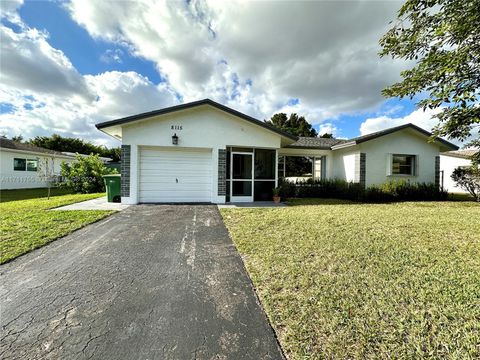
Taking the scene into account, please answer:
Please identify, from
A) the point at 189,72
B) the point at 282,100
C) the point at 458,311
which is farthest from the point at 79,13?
the point at 282,100

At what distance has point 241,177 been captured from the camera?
1043cm

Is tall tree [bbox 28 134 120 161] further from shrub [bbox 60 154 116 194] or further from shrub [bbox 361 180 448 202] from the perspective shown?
shrub [bbox 361 180 448 202]

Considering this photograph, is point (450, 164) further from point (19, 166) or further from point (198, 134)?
point (19, 166)

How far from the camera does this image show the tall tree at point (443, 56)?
182 inches

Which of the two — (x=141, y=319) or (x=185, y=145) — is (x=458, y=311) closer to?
(x=141, y=319)

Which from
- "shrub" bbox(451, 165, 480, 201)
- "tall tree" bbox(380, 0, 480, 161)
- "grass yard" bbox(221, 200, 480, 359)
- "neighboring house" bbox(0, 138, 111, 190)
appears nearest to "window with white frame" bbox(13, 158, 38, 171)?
"neighboring house" bbox(0, 138, 111, 190)

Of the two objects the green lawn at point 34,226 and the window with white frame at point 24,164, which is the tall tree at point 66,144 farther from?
the green lawn at point 34,226

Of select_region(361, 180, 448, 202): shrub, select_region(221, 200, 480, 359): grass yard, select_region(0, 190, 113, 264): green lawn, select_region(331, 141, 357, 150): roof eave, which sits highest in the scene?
select_region(331, 141, 357, 150): roof eave

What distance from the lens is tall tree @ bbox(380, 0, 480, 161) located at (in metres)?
4.62

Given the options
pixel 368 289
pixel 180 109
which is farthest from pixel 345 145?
pixel 368 289

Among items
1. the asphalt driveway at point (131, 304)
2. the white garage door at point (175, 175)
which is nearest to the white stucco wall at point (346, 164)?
the white garage door at point (175, 175)

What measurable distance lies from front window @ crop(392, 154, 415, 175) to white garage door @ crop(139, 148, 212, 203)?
1151cm

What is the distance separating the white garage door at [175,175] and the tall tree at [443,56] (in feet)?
25.0

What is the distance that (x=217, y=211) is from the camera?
8.04m
